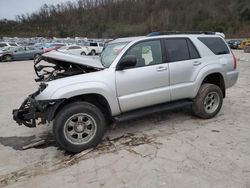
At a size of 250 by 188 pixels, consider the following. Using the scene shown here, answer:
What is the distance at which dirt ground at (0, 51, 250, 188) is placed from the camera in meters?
3.50

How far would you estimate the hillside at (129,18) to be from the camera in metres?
72.7

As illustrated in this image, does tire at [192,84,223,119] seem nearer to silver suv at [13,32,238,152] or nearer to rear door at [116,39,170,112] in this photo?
silver suv at [13,32,238,152]

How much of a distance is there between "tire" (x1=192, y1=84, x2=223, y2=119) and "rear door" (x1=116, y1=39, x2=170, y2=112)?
31.8 inches

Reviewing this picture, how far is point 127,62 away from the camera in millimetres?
4465

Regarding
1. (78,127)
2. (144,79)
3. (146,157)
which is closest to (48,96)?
(78,127)

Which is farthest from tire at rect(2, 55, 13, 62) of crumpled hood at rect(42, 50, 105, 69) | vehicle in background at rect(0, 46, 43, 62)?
crumpled hood at rect(42, 50, 105, 69)

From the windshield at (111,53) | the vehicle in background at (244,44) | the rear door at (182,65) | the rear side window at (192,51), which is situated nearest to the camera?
the windshield at (111,53)

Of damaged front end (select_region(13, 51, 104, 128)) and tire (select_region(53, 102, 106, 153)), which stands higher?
damaged front end (select_region(13, 51, 104, 128))

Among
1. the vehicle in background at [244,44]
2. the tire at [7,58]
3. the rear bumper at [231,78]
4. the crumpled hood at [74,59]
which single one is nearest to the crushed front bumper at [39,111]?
the crumpled hood at [74,59]

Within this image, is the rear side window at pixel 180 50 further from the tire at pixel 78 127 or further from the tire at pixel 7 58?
the tire at pixel 7 58

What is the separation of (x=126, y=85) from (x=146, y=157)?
4.10 ft

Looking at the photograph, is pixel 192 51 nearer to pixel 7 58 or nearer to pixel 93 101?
pixel 93 101

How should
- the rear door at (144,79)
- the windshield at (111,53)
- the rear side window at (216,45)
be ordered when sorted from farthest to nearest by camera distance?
1. the rear side window at (216,45)
2. the windshield at (111,53)
3. the rear door at (144,79)

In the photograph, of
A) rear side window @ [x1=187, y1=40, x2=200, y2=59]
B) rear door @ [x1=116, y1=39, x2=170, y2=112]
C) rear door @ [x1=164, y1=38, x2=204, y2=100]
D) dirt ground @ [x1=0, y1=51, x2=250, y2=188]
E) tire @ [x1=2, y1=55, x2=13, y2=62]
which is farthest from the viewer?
tire @ [x1=2, y1=55, x2=13, y2=62]
